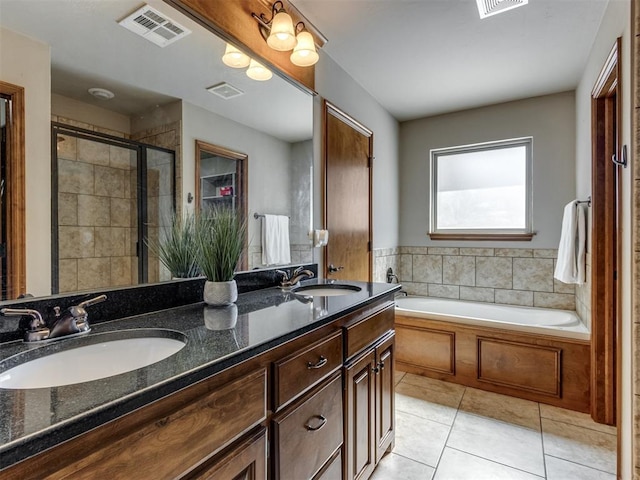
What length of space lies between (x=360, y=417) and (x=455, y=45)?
7.67ft

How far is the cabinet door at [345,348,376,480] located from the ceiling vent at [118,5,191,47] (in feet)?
4.90

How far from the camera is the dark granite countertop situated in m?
0.52

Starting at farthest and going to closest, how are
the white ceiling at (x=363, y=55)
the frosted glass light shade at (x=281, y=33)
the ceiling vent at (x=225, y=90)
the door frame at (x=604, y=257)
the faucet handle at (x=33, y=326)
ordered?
1. the door frame at (x=604, y=257)
2. the frosted glass light shade at (x=281, y=33)
3. the ceiling vent at (x=225, y=90)
4. the white ceiling at (x=363, y=55)
5. the faucet handle at (x=33, y=326)

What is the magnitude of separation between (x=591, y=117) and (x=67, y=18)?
2864 millimetres

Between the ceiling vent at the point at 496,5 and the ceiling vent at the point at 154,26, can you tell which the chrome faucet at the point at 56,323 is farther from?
the ceiling vent at the point at 496,5

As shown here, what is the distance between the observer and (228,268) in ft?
4.56

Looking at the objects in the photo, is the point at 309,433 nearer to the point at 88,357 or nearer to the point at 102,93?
the point at 88,357

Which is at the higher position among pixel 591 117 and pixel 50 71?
pixel 591 117

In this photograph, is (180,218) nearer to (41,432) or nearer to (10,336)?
(10,336)

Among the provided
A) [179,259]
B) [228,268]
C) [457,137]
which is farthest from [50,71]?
[457,137]

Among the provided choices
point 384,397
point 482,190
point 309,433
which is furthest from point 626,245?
point 482,190

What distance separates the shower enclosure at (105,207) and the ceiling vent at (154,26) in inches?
16.3

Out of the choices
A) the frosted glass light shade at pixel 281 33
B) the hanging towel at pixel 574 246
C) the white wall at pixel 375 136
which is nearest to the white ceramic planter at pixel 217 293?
the white wall at pixel 375 136

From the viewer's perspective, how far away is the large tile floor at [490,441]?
5.67ft
